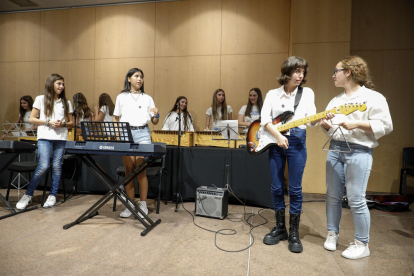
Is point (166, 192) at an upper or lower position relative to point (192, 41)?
lower

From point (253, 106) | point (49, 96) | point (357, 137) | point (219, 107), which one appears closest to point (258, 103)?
point (253, 106)

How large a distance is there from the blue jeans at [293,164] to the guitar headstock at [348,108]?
→ 31cm

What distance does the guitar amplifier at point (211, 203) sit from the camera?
2.89 meters

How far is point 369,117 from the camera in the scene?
191 centimetres

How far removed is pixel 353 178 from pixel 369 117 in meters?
0.47

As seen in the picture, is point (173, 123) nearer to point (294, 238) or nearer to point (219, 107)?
point (219, 107)

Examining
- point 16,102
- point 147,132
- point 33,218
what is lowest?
point 33,218

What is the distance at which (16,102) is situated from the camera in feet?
20.9

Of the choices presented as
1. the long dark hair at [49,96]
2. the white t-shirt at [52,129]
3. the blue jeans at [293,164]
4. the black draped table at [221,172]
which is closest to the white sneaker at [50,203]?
the white t-shirt at [52,129]

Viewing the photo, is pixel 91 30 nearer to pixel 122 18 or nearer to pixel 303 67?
pixel 122 18

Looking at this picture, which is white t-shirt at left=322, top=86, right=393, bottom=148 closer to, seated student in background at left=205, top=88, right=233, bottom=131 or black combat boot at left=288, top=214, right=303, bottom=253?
black combat boot at left=288, top=214, right=303, bottom=253

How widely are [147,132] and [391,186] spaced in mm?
4399

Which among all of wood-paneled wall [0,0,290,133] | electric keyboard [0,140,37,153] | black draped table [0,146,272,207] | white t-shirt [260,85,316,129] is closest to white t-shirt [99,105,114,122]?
wood-paneled wall [0,0,290,133]

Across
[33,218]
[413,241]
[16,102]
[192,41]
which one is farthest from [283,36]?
[16,102]
